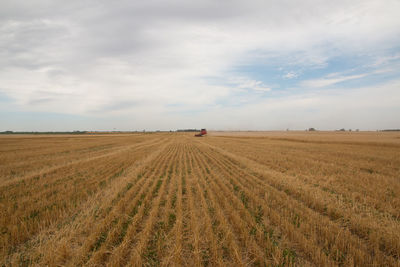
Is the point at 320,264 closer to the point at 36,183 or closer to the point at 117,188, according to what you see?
the point at 117,188

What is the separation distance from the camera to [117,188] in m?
7.29

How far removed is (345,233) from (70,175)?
1282 centimetres

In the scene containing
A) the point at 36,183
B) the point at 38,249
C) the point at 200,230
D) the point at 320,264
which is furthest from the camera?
the point at 36,183

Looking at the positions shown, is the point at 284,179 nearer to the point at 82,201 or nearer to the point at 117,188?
the point at 117,188

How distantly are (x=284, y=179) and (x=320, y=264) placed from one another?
5904 millimetres

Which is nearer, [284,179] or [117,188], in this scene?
[117,188]

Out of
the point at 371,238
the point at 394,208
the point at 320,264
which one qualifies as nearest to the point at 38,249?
the point at 320,264

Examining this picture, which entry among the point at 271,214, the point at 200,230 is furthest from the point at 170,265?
the point at 271,214

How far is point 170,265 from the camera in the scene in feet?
10.2

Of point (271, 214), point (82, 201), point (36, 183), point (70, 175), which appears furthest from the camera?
point (70, 175)

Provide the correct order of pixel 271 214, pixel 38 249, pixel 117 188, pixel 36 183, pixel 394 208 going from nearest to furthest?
pixel 38 249
pixel 271 214
pixel 394 208
pixel 117 188
pixel 36 183

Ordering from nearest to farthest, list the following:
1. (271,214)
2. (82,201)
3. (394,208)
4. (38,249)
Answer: (38,249), (271,214), (394,208), (82,201)

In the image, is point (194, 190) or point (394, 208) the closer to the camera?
point (394, 208)

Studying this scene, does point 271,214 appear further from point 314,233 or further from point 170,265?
point 170,265
